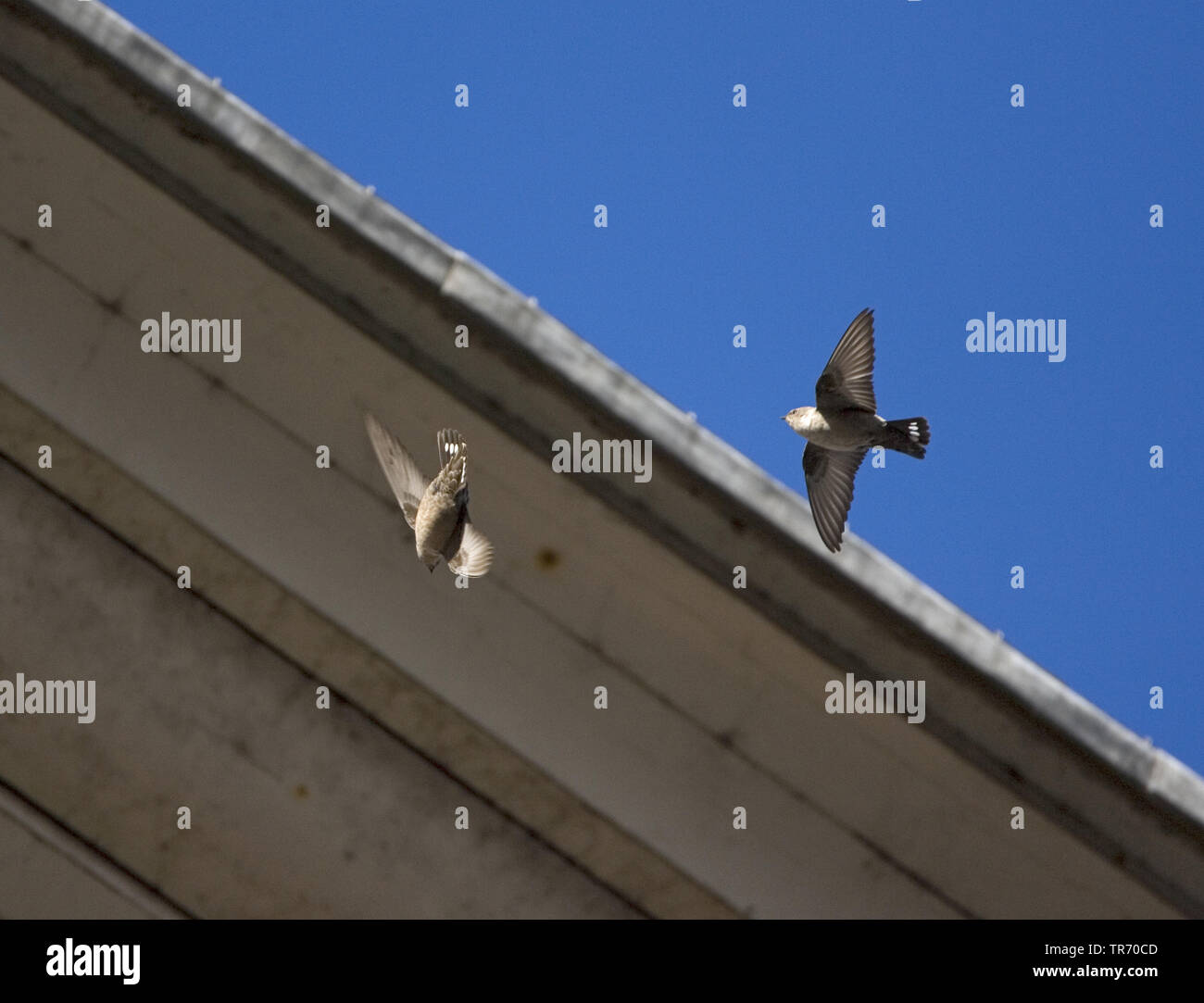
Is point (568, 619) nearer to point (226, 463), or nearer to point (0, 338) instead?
point (226, 463)

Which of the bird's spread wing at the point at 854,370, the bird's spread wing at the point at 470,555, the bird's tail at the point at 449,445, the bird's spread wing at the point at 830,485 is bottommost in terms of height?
the bird's spread wing at the point at 470,555

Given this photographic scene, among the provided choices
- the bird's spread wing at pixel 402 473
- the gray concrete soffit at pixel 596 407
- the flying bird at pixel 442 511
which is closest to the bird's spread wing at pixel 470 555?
the flying bird at pixel 442 511

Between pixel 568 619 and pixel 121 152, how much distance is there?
221 cm

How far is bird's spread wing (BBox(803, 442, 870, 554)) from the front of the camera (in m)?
4.77

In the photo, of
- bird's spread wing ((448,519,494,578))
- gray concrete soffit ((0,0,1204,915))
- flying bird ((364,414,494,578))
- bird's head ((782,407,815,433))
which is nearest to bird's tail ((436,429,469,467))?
flying bird ((364,414,494,578))

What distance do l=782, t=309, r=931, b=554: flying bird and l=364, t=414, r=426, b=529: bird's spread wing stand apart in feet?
4.17

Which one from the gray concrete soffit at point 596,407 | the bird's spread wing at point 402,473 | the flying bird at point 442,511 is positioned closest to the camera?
the flying bird at point 442,511

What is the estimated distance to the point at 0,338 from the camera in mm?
4961

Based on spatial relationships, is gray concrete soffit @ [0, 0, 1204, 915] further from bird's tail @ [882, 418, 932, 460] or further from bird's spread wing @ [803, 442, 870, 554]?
bird's tail @ [882, 418, 932, 460]

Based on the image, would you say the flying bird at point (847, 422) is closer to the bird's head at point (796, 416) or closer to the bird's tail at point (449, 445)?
the bird's head at point (796, 416)

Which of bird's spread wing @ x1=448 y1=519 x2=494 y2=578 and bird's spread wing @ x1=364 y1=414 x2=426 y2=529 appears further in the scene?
bird's spread wing @ x1=364 y1=414 x2=426 y2=529

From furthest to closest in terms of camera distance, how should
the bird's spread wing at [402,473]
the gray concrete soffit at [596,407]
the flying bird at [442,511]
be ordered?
the gray concrete soffit at [596,407], the bird's spread wing at [402,473], the flying bird at [442,511]

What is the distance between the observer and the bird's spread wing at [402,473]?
4641 mm
